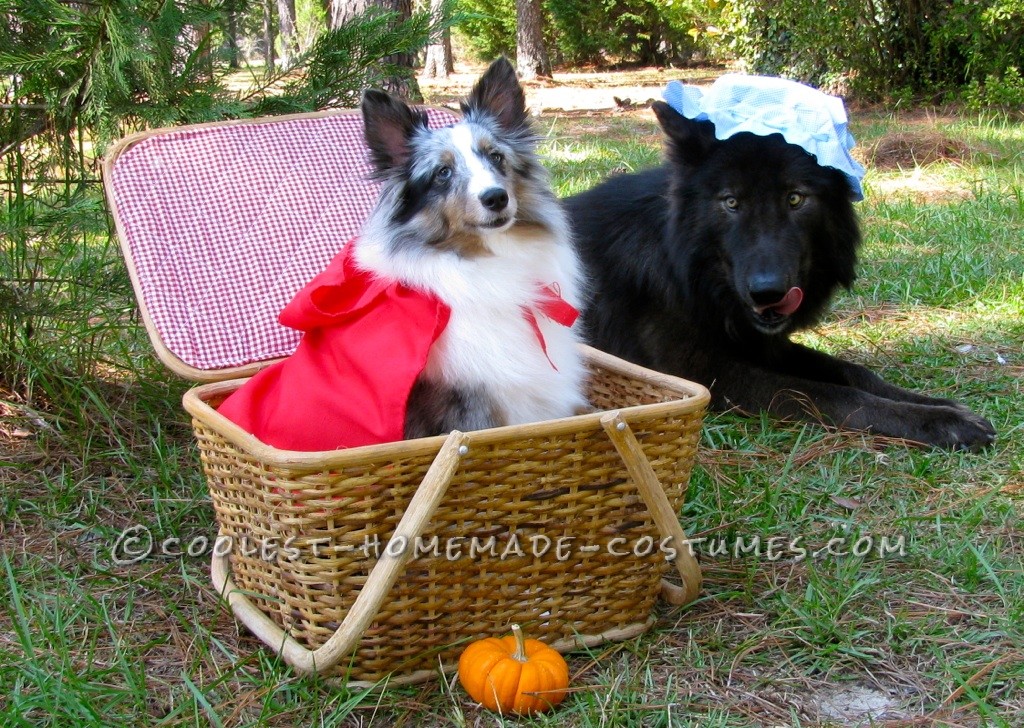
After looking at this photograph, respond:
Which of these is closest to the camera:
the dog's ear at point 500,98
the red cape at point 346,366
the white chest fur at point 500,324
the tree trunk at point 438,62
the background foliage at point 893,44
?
the red cape at point 346,366

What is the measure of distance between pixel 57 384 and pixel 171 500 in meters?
0.72

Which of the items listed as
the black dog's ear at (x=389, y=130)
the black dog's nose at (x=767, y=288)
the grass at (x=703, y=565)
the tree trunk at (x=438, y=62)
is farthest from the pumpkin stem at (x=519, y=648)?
the tree trunk at (x=438, y=62)

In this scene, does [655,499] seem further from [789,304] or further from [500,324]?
[789,304]

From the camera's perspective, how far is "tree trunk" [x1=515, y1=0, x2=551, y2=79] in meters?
17.1

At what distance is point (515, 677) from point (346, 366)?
0.83m

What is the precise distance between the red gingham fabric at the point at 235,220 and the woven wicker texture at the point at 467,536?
0.55 meters

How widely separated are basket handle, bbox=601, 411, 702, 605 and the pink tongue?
1.20 metres

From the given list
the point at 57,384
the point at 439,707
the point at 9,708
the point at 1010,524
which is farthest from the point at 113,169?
the point at 1010,524

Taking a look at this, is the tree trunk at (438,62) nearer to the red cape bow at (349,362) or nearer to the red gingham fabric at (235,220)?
the red gingham fabric at (235,220)

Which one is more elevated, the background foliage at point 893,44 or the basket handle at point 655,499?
the background foliage at point 893,44

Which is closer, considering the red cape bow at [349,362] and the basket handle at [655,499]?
the basket handle at [655,499]

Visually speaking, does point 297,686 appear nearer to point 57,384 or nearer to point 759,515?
point 759,515

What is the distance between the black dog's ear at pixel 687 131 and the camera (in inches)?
131

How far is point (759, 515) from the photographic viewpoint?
284 centimetres
